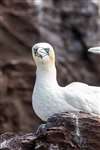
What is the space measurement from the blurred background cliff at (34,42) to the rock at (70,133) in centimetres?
900

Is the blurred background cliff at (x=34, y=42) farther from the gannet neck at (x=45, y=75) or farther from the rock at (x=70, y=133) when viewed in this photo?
the rock at (x=70, y=133)

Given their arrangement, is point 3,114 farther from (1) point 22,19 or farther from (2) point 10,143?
(2) point 10,143

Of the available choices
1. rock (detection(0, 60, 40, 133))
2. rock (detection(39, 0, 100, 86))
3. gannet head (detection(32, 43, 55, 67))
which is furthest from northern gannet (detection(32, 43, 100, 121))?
rock (detection(39, 0, 100, 86))

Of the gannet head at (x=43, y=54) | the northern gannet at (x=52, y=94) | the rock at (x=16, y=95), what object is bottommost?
the rock at (x=16, y=95)

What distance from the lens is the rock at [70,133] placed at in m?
4.19

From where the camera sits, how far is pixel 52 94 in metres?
4.40

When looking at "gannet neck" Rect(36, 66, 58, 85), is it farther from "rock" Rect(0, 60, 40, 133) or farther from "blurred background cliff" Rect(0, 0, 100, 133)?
"rock" Rect(0, 60, 40, 133)

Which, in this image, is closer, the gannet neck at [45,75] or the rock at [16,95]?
the gannet neck at [45,75]

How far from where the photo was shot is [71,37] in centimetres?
1540

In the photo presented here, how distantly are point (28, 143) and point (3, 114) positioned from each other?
30.9 feet

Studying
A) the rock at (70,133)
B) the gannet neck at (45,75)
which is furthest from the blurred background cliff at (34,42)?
the rock at (70,133)

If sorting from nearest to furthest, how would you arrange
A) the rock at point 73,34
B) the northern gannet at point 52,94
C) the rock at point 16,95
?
the northern gannet at point 52,94 → the rock at point 16,95 → the rock at point 73,34

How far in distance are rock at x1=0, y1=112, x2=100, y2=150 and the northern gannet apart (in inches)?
4.1

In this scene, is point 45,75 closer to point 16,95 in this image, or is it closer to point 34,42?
point 16,95
